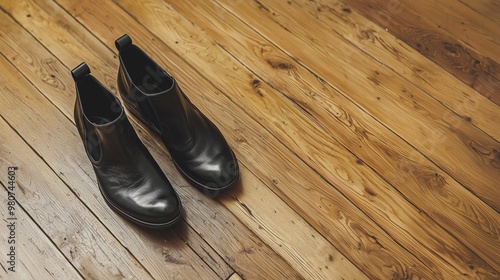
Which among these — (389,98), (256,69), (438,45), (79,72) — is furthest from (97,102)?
(438,45)

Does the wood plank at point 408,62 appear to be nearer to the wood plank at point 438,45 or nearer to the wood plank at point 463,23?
the wood plank at point 438,45

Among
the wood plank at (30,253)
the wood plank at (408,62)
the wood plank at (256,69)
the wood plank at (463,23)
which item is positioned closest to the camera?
the wood plank at (30,253)

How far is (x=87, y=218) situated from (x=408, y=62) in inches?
36.3

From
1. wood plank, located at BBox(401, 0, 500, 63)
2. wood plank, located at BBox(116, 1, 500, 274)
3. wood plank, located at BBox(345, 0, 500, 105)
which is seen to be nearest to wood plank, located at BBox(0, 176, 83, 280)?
wood plank, located at BBox(116, 1, 500, 274)

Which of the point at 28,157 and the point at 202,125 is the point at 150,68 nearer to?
the point at 202,125

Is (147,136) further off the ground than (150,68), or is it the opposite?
(150,68)

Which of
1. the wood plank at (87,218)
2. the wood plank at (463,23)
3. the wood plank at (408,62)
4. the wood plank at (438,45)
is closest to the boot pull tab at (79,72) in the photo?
the wood plank at (87,218)

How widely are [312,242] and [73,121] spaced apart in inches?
24.8

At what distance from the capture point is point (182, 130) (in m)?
1.19

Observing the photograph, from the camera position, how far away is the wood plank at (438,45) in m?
1.47

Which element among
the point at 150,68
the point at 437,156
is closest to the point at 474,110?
the point at 437,156

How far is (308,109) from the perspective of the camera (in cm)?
139

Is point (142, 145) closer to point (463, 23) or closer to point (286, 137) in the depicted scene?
point (286, 137)

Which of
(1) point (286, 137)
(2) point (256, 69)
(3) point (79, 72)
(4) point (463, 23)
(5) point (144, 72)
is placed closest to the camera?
(3) point (79, 72)
